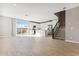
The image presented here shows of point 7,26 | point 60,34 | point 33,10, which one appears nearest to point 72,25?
point 60,34

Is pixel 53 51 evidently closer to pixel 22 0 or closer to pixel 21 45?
pixel 21 45

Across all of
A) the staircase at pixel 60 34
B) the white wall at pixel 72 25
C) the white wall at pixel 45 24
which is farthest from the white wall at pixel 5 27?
the white wall at pixel 72 25

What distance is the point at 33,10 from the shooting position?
146 inches

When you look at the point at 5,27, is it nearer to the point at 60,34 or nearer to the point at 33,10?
the point at 33,10

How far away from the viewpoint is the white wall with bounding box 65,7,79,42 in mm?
3711

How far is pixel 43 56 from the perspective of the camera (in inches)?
137

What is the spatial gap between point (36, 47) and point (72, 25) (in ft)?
3.70

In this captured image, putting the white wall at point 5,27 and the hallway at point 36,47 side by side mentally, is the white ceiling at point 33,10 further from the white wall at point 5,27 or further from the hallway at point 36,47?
the hallway at point 36,47

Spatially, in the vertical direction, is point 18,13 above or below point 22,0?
below

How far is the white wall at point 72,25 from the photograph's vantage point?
371cm

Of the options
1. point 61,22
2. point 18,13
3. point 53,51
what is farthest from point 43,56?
point 18,13

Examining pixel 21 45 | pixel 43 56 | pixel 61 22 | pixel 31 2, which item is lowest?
pixel 43 56

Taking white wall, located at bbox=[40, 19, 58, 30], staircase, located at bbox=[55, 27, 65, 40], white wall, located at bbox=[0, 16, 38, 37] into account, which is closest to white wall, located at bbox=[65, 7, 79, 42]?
staircase, located at bbox=[55, 27, 65, 40]

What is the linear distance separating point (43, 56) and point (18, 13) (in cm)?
130
